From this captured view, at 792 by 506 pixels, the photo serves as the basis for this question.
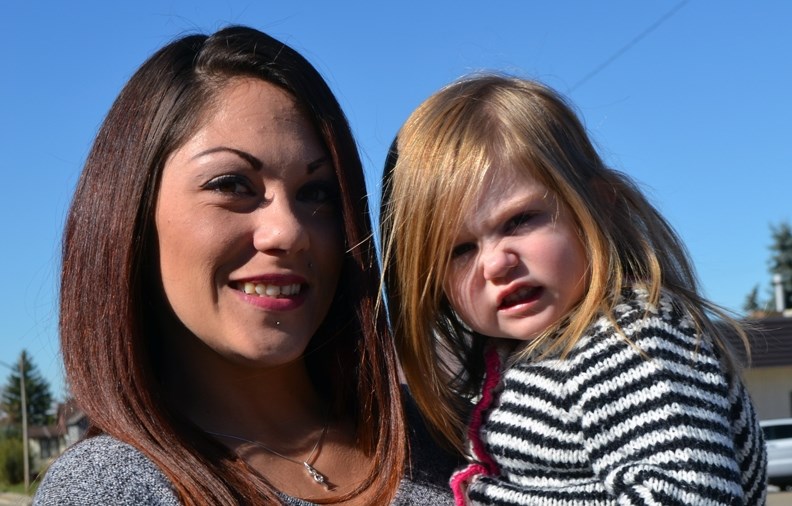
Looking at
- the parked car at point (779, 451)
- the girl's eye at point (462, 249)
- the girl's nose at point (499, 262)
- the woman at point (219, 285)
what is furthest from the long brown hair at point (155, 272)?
the parked car at point (779, 451)

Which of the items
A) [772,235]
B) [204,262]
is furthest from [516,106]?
[772,235]

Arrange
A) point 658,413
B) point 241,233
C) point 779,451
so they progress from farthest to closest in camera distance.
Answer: point 779,451 < point 241,233 < point 658,413

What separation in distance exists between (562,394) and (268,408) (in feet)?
2.53

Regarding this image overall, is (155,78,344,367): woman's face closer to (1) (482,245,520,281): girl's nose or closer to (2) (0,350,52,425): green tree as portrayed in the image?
(1) (482,245,520,281): girl's nose

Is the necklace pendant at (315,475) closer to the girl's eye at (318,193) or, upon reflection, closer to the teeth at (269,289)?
the teeth at (269,289)

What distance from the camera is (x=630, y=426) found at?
195 cm

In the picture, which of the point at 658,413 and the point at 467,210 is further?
the point at 467,210

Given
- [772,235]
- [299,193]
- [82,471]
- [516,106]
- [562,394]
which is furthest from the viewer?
[772,235]

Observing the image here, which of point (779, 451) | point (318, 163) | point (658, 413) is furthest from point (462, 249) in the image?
point (779, 451)

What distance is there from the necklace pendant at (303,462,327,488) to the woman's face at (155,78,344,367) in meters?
0.28

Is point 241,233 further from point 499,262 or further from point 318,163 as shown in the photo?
point 499,262

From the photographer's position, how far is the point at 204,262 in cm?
214

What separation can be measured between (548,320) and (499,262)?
0.18 m

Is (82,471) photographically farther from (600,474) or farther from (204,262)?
(600,474)
